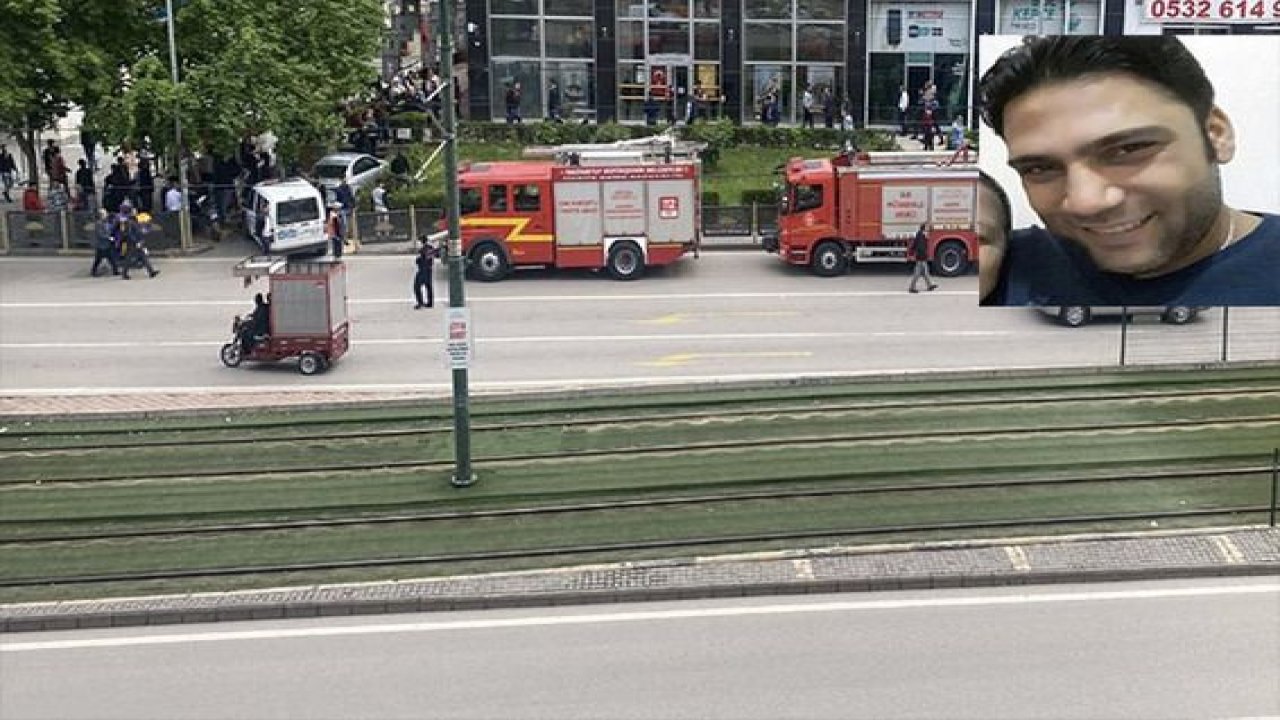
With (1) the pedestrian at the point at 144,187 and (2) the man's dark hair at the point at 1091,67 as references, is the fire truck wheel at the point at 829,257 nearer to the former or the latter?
(1) the pedestrian at the point at 144,187

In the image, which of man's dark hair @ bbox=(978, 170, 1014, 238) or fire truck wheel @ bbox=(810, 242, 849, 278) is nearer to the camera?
man's dark hair @ bbox=(978, 170, 1014, 238)

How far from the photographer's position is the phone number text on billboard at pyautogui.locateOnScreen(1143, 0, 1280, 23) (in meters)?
Answer: 16.0

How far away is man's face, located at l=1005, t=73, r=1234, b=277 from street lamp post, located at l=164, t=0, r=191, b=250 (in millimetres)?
23404

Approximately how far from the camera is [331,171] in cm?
3897

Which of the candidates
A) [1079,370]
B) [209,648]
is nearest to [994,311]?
[1079,370]

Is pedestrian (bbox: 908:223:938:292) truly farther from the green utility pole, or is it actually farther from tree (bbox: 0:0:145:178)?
tree (bbox: 0:0:145:178)

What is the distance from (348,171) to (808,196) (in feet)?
41.9

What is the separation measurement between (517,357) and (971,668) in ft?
44.3

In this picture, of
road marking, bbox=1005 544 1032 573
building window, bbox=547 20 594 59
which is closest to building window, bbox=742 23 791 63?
building window, bbox=547 20 594 59

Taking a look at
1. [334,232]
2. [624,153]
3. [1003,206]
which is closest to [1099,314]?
[624,153]

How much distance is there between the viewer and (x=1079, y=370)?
23.1 meters

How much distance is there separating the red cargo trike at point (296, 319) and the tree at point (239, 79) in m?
10.7

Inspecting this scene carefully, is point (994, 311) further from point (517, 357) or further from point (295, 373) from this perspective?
point (295, 373)

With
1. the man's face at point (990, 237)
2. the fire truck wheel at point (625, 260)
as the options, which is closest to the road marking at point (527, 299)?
the fire truck wheel at point (625, 260)
